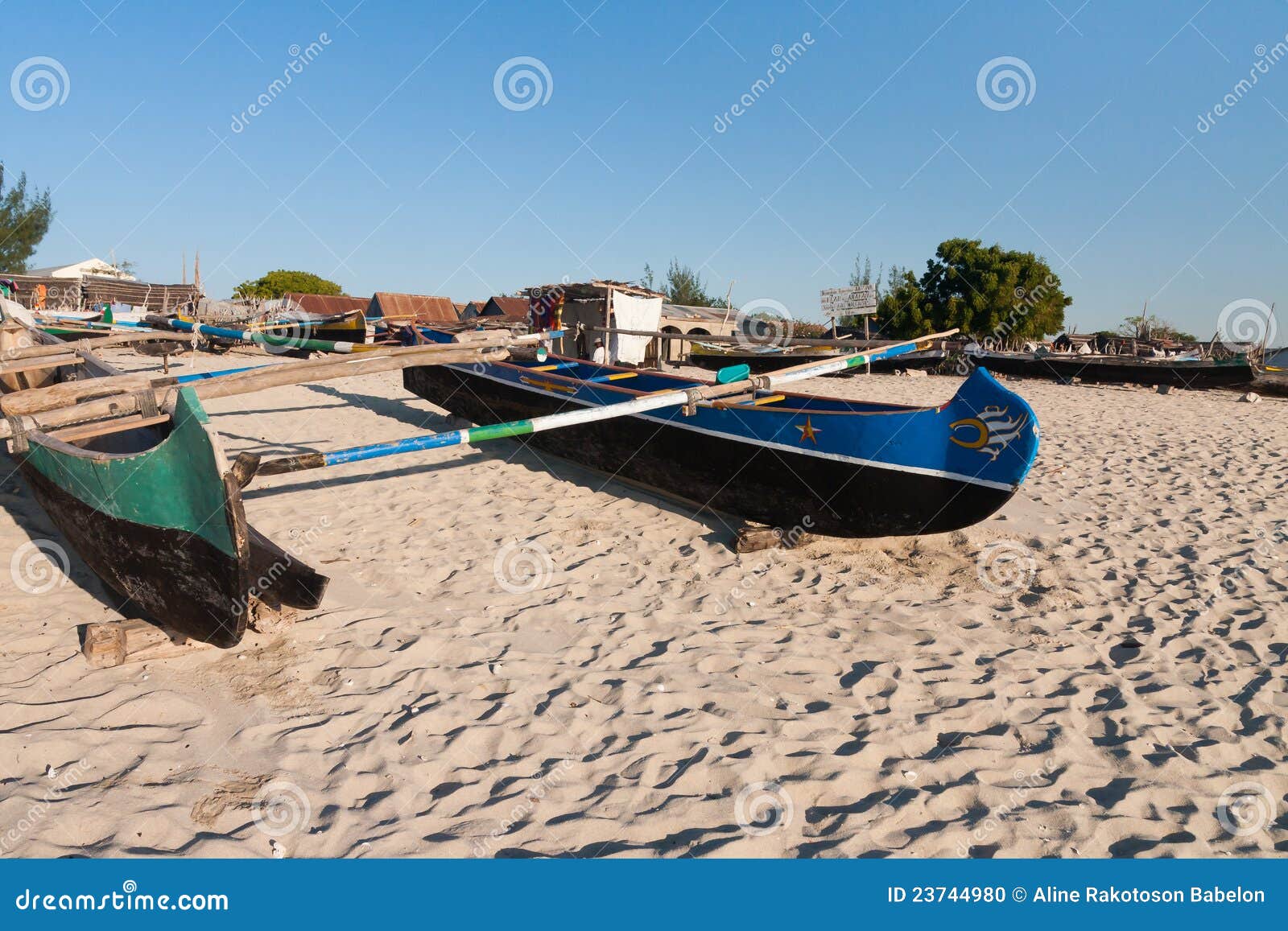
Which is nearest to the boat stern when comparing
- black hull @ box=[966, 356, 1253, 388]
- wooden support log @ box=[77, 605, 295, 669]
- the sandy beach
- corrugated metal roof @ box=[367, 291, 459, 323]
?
the sandy beach

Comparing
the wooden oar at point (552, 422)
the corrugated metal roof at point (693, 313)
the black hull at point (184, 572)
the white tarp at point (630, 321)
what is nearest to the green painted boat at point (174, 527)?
the black hull at point (184, 572)

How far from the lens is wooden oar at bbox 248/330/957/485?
3.74 meters

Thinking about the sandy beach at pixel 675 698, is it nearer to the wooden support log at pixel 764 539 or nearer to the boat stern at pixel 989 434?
the wooden support log at pixel 764 539

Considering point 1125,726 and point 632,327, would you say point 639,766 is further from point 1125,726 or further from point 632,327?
point 632,327

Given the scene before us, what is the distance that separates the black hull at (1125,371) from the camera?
1686 centimetres

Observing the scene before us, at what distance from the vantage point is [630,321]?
15.7m

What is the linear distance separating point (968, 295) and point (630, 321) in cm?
1931

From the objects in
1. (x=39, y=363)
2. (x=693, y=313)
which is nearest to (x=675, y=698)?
(x=39, y=363)

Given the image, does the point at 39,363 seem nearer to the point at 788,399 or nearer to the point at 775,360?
the point at 788,399

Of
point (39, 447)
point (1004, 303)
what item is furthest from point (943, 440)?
point (1004, 303)

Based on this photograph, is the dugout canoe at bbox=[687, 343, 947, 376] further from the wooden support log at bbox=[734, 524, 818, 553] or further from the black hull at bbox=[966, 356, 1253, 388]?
the wooden support log at bbox=[734, 524, 818, 553]

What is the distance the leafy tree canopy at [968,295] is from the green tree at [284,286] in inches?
1415

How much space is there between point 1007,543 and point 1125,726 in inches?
98.9

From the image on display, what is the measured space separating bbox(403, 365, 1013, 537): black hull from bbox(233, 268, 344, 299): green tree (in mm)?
42871
